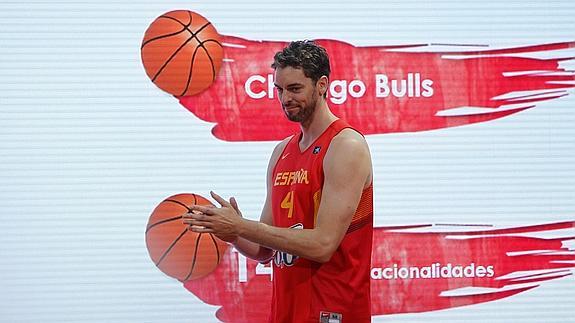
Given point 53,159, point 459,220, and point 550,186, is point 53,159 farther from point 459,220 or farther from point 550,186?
point 550,186

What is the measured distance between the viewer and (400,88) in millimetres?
3711

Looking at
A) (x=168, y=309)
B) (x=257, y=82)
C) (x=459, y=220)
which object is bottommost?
(x=168, y=309)

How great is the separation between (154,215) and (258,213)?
0.44m

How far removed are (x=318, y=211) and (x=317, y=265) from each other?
0.17 metres

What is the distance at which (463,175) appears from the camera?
146 inches

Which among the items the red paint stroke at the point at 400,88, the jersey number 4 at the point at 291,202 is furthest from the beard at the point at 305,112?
the red paint stroke at the point at 400,88

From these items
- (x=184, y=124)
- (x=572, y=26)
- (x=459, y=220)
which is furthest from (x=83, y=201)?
(x=572, y=26)

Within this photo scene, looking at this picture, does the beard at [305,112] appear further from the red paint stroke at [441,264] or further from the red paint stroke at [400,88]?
the red paint stroke at [441,264]

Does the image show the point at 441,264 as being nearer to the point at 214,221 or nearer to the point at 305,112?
the point at 305,112

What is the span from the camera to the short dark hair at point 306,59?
2441 millimetres

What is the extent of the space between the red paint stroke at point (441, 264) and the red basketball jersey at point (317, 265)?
113 cm

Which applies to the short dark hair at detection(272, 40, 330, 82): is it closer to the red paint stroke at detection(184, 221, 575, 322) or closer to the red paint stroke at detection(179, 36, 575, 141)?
the red paint stroke at detection(179, 36, 575, 141)

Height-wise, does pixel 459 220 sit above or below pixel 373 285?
above

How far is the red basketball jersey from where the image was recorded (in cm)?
243
